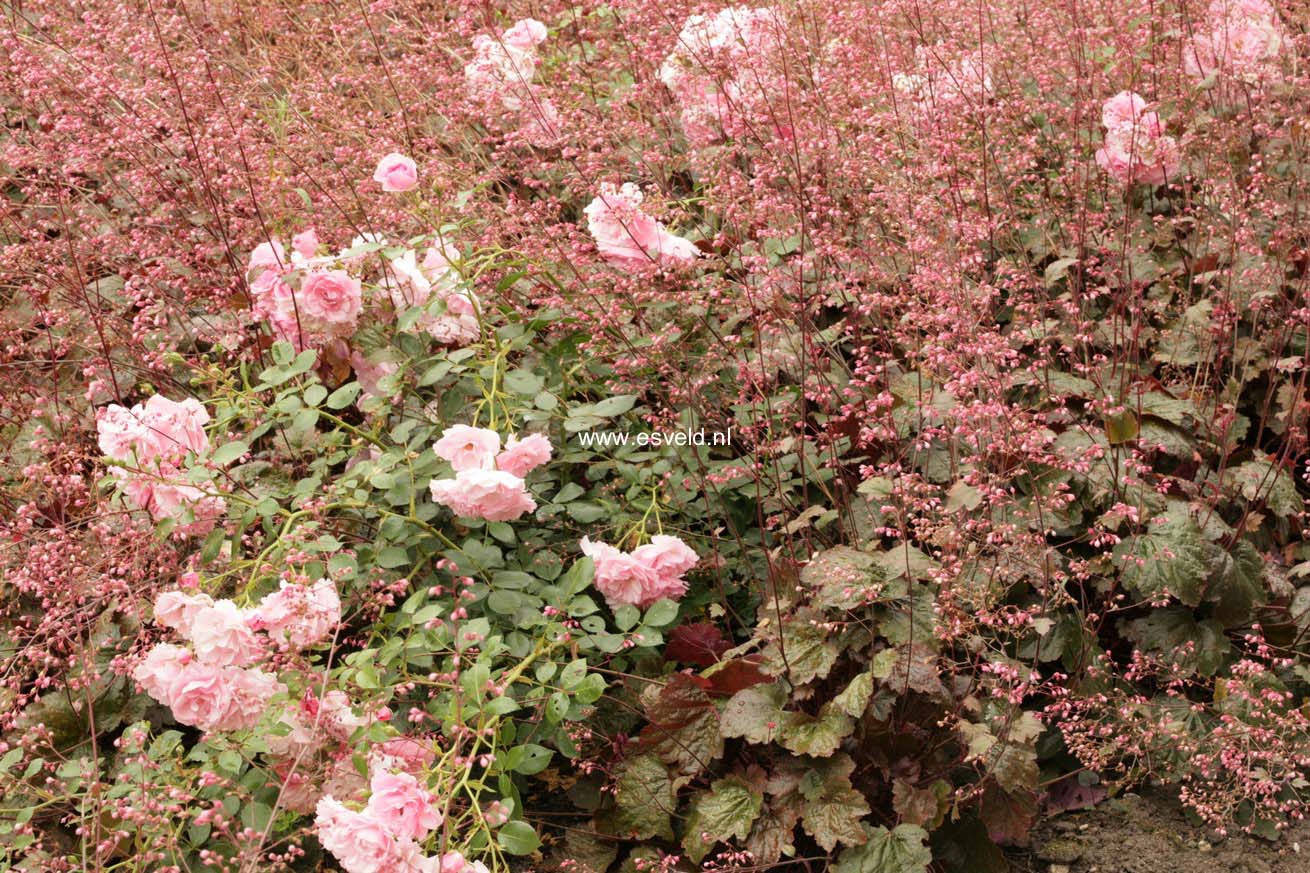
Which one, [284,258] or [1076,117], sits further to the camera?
[1076,117]

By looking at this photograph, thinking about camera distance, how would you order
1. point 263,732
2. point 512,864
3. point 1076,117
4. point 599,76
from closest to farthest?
point 263,732 → point 512,864 → point 1076,117 → point 599,76

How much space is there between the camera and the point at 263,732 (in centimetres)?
190

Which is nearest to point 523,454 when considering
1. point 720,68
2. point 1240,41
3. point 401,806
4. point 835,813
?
point 401,806

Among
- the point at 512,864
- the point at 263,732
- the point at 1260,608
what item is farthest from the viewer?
the point at 1260,608

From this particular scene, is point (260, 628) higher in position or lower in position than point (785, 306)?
lower

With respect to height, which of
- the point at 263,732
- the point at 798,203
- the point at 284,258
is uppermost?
the point at 798,203

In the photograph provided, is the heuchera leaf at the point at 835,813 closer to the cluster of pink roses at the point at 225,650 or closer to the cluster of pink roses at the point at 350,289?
the cluster of pink roses at the point at 225,650

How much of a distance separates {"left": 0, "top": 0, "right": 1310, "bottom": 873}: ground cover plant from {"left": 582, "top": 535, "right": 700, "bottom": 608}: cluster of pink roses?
10 millimetres

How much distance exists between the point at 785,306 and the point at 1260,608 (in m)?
1.09

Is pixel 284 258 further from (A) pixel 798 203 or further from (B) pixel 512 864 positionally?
(B) pixel 512 864

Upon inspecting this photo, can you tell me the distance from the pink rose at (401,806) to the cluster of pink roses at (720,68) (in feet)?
4.97

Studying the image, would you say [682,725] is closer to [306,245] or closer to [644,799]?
[644,799]

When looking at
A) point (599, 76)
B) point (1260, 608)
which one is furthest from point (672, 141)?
point (1260, 608)

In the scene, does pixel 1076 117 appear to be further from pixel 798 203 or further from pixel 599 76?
pixel 599 76
